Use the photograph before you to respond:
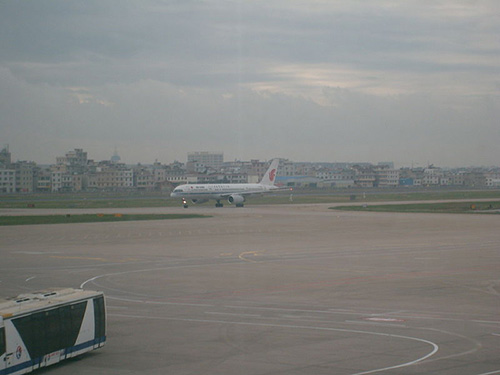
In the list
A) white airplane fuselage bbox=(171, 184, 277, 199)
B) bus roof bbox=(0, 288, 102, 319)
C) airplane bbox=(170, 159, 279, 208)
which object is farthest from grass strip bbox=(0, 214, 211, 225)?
bus roof bbox=(0, 288, 102, 319)

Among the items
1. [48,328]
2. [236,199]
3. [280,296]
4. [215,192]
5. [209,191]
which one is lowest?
[280,296]

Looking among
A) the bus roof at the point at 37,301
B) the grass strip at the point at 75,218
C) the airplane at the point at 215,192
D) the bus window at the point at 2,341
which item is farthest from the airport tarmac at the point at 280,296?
the airplane at the point at 215,192

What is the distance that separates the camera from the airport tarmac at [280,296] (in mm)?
20078

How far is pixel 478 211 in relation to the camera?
334ft

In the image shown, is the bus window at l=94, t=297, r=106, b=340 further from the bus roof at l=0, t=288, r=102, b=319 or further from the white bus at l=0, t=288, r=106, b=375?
A: the bus roof at l=0, t=288, r=102, b=319

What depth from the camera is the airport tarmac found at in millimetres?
20078

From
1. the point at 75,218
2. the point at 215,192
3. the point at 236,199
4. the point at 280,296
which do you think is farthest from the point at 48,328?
the point at 215,192

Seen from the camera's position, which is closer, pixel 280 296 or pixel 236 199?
pixel 280 296

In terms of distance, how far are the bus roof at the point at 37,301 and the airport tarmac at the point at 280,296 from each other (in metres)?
1.97

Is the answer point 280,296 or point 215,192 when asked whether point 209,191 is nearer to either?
point 215,192

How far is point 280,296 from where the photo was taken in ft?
104

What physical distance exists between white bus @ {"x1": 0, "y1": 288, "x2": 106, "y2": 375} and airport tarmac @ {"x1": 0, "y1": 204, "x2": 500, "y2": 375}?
2.14 feet

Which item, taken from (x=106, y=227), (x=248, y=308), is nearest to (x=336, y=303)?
(x=248, y=308)

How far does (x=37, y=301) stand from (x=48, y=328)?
3.40ft
